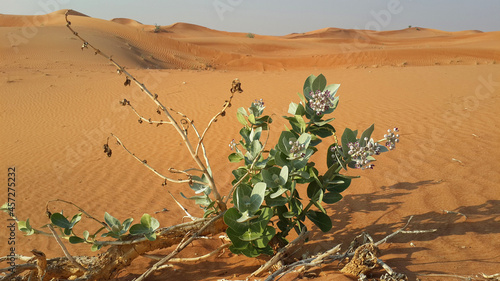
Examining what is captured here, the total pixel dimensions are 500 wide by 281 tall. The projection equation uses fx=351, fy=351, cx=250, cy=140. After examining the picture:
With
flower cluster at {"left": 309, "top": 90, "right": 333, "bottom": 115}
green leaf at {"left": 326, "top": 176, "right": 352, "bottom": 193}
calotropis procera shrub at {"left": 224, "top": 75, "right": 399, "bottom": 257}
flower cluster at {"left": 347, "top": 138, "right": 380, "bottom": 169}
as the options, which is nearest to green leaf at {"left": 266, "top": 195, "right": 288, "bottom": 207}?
calotropis procera shrub at {"left": 224, "top": 75, "right": 399, "bottom": 257}

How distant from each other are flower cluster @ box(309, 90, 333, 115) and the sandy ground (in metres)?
1.10

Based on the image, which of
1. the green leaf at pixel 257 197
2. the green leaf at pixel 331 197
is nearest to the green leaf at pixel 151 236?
the green leaf at pixel 257 197

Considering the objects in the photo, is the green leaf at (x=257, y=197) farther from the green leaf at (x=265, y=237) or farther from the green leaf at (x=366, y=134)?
the green leaf at (x=366, y=134)

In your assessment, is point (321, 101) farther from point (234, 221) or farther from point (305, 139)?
point (234, 221)

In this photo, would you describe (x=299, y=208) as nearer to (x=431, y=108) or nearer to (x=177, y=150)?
(x=177, y=150)

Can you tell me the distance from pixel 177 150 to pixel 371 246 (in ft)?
16.6

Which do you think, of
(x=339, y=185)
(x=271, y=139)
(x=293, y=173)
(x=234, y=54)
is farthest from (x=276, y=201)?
(x=234, y=54)

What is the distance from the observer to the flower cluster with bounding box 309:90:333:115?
7.70 ft

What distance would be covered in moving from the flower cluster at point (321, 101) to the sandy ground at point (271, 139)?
1.10 meters

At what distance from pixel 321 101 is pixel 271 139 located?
4.39m

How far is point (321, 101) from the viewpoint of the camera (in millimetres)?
2354

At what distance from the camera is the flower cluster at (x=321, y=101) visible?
2.35 meters

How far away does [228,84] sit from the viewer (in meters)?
12.3

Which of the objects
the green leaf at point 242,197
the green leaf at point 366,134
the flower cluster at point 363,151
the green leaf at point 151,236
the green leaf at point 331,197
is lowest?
the green leaf at point 151,236
